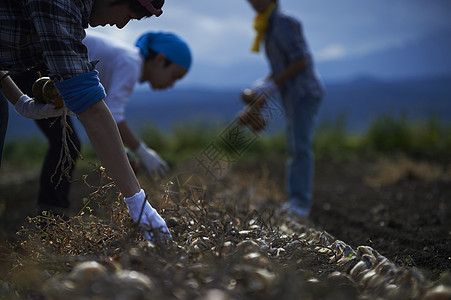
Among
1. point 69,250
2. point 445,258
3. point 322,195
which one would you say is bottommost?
point 322,195

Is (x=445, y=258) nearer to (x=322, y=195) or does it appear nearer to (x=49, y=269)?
(x=49, y=269)

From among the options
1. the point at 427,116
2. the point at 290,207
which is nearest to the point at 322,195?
the point at 290,207

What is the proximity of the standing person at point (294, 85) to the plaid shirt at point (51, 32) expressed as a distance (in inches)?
94.7

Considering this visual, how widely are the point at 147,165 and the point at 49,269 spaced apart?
1539mm

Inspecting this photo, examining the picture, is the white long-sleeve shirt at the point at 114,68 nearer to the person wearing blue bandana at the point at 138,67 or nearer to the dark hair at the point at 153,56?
the person wearing blue bandana at the point at 138,67

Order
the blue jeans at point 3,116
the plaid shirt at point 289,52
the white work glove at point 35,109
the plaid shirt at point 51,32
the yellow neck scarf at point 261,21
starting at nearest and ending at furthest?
1. the plaid shirt at point 51,32
2. the white work glove at point 35,109
3. the blue jeans at point 3,116
4. the plaid shirt at point 289,52
5. the yellow neck scarf at point 261,21

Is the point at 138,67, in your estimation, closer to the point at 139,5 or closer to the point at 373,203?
the point at 139,5

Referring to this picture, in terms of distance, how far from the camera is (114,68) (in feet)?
8.66

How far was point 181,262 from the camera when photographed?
4.49ft

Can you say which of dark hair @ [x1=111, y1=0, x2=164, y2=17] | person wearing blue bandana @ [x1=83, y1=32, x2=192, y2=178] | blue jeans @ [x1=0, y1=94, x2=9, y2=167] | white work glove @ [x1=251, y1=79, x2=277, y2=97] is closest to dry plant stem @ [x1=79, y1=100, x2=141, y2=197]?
dark hair @ [x1=111, y1=0, x2=164, y2=17]

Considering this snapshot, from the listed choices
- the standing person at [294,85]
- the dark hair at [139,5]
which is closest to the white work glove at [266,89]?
the standing person at [294,85]

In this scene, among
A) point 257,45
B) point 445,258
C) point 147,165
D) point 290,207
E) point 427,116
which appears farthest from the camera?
A: point 427,116

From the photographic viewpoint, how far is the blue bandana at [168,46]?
3000 millimetres

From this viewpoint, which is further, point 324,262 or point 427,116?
point 427,116
